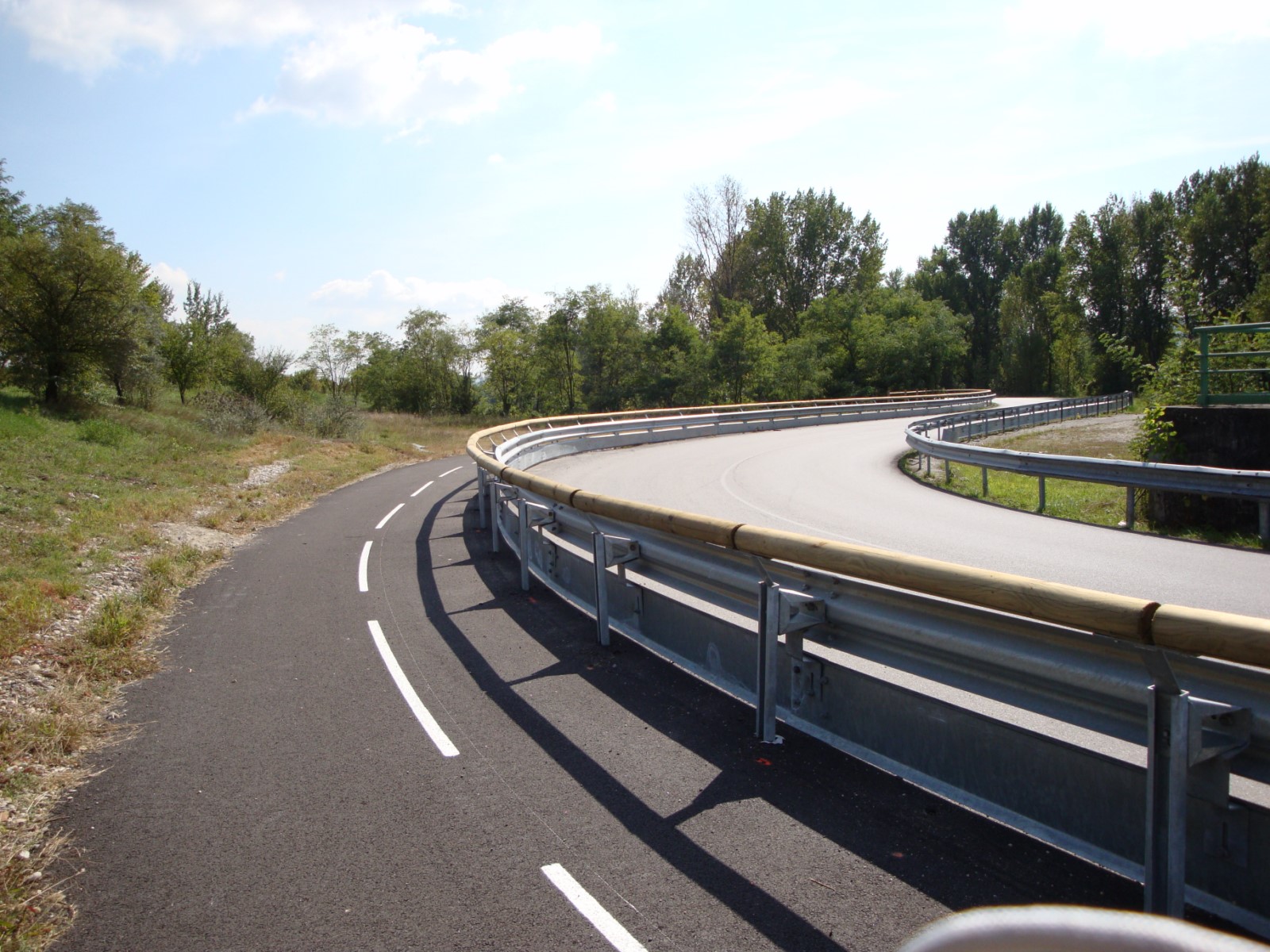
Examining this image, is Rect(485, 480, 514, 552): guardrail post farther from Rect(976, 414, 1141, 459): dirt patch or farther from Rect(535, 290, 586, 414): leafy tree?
Rect(535, 290, 586, 414): leafy tree

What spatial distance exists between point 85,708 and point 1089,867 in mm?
6271

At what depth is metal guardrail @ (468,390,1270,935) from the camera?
8.73ft

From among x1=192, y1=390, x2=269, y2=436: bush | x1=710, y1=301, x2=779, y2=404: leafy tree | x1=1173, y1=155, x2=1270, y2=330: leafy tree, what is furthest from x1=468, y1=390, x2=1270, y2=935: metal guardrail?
x1=1173, y1=155, x2=1270, y2=330: leafy tree

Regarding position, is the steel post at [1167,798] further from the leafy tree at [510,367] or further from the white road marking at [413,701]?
the leafy tree at [510,367]

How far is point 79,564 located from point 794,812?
1022 centimetres

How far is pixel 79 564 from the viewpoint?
10.4 metres

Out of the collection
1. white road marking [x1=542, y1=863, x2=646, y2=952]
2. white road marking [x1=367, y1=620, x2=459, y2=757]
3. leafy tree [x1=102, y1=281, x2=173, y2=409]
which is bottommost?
white road marking [x1=367, y1=620, x2=459, y2=757]

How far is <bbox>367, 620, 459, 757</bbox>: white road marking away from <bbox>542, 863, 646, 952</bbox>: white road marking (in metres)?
1.46

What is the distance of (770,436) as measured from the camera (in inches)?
1169

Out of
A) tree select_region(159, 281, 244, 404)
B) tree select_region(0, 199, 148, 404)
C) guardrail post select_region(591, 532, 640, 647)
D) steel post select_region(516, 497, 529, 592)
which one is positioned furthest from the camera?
tree select_region(159, 281, 244, 404)

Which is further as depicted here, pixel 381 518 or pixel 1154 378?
pixel 381 518

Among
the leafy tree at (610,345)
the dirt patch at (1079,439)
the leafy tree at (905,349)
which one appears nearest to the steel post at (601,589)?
the dirt patch at (1079,439)

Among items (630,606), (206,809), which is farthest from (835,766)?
(206,809)

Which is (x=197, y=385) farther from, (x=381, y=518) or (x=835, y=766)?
(x=835, y=766)
